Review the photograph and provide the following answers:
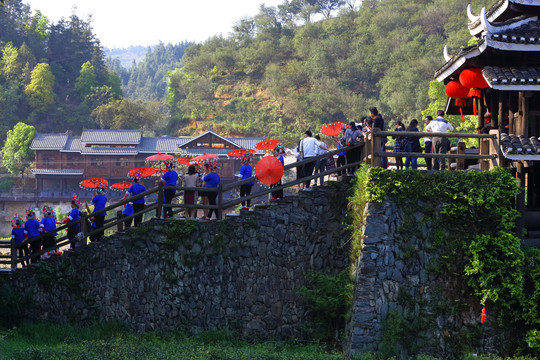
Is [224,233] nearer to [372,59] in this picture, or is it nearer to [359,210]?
[359,210]

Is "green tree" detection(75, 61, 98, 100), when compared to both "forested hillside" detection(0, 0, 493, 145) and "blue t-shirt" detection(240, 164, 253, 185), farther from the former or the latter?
"blue t-shirt" detection(240, 164, 253, 185)

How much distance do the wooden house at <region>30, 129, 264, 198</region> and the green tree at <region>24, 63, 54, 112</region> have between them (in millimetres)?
17612

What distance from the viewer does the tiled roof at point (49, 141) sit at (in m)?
55.4

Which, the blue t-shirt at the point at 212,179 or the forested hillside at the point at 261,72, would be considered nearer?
the blue t-shirt at the point at 212,179

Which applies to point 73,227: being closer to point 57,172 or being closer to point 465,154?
point 465,154

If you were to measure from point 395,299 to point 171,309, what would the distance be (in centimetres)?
519

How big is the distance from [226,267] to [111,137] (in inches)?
1673

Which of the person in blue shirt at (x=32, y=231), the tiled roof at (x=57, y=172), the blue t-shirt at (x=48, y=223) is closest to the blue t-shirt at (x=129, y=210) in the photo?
the blue t-shirt at (x=48, y=223)

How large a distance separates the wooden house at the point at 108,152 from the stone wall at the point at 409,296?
40.8m

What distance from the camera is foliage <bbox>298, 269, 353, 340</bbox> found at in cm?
1430

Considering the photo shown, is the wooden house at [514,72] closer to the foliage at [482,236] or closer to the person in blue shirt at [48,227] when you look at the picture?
the foliage at [482,236]

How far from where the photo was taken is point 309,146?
16.1 m

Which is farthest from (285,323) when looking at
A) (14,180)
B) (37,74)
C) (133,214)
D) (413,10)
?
(413,10)

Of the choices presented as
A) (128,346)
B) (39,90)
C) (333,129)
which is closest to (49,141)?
(39,90)
